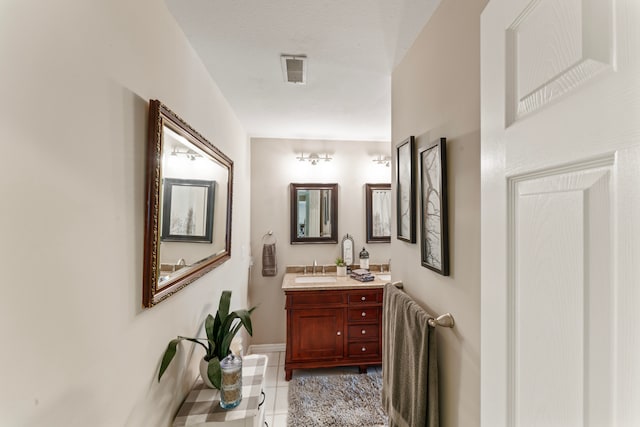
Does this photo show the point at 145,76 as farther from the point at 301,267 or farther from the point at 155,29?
the point at 301,267

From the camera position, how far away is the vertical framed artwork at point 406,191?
1.40 meters

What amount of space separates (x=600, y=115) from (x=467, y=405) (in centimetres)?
99

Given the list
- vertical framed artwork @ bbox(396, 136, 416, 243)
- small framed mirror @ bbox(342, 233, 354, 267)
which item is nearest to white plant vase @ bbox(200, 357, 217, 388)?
vertical framed artwork @ bbox(396, 136, 416, 243)

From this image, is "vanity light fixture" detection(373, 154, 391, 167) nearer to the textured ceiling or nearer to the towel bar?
the textured ceiling

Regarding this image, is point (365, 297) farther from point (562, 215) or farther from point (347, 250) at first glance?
point (562, 215)

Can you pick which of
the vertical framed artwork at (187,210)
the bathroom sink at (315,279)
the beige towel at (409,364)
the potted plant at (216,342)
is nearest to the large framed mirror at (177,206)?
the vertical framed artwork at (187,210)

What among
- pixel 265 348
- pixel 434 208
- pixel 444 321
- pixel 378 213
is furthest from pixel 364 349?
pixel 434 208

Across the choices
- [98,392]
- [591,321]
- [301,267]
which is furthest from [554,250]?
[301,267]

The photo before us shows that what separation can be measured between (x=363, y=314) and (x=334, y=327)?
30cm

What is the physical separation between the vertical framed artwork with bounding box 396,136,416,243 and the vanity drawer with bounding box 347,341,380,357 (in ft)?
5.18

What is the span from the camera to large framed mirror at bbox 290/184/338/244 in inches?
130

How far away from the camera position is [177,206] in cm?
124

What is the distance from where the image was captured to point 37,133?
1.94 feet

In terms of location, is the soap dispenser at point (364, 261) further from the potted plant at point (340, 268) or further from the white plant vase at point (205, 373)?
the white plant vase at point (205, 373)
